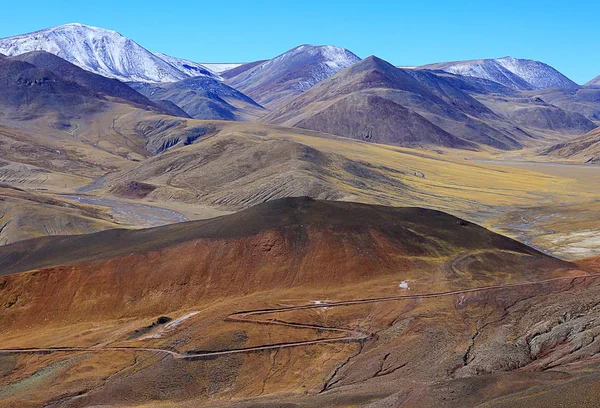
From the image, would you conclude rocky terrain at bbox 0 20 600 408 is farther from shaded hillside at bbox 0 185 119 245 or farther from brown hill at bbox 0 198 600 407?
shaded hillside at bbox 0 185 119 245

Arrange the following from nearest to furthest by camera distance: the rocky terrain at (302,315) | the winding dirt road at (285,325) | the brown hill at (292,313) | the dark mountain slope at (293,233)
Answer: the rocky terrain at (302,315)
the brown hill at (292,313)
the winding dirt road at (285,325)
the dark mountain slope at (293,233)

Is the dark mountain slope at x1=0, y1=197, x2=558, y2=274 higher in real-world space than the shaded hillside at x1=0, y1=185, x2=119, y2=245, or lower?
higher

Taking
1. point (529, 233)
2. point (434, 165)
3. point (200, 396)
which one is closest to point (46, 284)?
point (200, 396)

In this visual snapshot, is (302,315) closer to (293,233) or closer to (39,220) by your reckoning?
(293,233)

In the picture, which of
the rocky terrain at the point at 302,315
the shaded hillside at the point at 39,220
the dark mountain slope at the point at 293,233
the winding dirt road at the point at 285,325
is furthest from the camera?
the shaded hillside at the point at 39,220

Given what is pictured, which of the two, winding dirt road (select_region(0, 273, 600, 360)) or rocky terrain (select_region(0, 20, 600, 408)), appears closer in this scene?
rocky terrain (select_region(0, 20, 600, 408))

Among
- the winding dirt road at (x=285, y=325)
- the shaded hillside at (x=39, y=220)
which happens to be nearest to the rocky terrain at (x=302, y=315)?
the winding dirt road at (x=285, y=325)

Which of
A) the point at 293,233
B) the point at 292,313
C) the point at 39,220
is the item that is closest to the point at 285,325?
the point at 292,313

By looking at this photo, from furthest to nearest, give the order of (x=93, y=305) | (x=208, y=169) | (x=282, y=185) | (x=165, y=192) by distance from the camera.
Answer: (x=208, y=169)
(x=165, y=192)
(x=282, y=185)
(x=93, y=305)

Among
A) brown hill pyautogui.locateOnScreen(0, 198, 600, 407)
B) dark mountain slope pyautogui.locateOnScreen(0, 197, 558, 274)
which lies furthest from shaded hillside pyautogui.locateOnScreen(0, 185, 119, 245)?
dark mountain slope pyautogui.locateOnScreen(0, 197, 558, 274)

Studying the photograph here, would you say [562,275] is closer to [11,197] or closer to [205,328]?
[205,328]

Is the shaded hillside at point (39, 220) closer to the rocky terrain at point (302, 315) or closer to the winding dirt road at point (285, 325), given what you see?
the rocky terrain at point (302, 315)
